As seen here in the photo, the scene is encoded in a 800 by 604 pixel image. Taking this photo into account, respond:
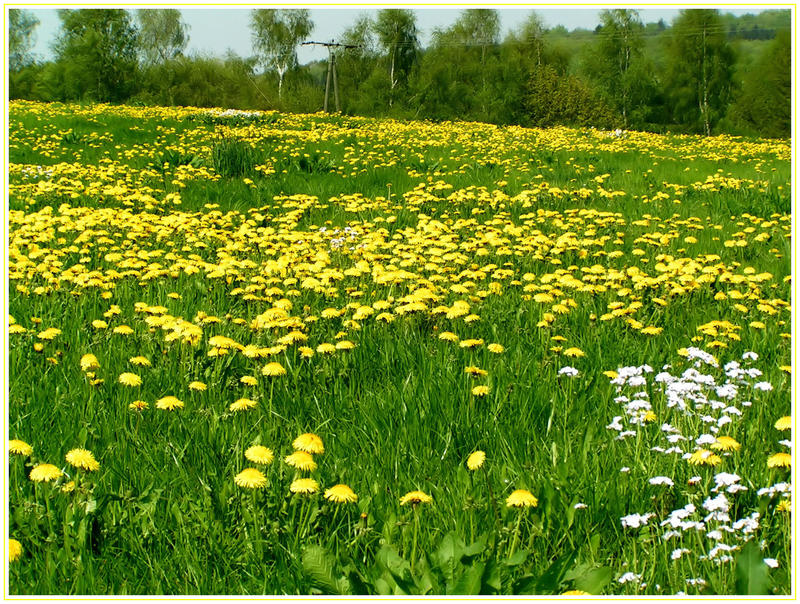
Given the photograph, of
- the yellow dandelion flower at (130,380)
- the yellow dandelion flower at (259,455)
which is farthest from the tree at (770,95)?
the yellow dandelion flower at (259,455)

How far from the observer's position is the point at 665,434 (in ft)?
8.26

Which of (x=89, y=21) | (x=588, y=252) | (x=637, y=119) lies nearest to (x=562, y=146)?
(x=588, y=252)

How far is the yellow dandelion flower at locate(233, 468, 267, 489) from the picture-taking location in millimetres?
1978

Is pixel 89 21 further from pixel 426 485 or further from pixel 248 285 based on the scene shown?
pixel 426 485

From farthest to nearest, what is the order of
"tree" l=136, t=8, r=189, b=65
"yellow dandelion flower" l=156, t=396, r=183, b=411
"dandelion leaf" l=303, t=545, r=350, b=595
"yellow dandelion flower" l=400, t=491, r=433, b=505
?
"tree" l=136, t=8, r=189, b=65 → "yellow dandelion flower" l=156, t=396, r=183, b=411 → "yellow dandelion flower" l=400, t=491, r=433, b=505 → "dandelion leaf" l=303, t=545, r=350, b=595

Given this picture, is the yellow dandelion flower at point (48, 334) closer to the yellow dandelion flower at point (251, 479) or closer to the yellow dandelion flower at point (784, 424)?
the yellow dandelion flower at point (251, 479)

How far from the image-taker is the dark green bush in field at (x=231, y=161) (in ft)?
29.6

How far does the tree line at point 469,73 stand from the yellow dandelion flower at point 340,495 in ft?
112

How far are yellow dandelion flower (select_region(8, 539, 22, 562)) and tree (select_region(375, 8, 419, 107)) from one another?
54.8 metres

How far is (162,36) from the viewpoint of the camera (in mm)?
71688

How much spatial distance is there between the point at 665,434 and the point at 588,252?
3.01 metres

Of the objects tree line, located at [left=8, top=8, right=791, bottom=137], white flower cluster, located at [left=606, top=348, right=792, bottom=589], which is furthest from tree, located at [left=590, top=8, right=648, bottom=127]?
white flower cluster, located at [left=606, top=348, right=792, bottom=589]

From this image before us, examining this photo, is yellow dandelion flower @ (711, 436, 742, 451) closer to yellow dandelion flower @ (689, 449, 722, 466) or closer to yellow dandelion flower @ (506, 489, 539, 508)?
yellow dandelion flower @ (689, 449, 722, 466)

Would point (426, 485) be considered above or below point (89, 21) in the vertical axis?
below
